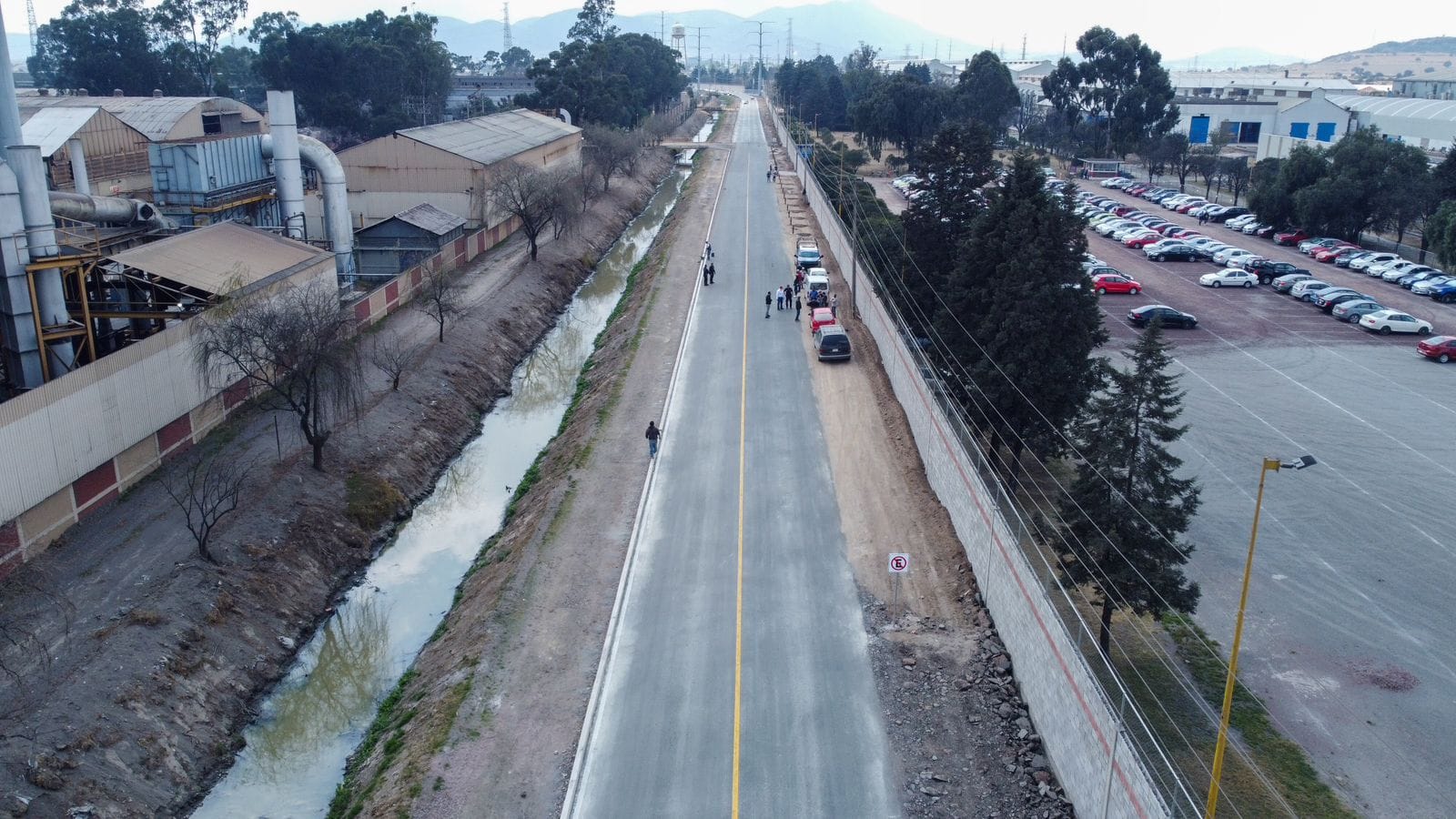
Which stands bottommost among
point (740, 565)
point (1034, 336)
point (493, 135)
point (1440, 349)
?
point (740, 565)

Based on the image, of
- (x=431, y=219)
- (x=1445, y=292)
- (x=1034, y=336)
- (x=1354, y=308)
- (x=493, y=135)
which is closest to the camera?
(x=1034, y=336)

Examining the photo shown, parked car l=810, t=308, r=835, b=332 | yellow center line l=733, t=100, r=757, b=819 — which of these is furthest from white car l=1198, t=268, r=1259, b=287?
yellow center line l=733, t=100, r=757, b=819

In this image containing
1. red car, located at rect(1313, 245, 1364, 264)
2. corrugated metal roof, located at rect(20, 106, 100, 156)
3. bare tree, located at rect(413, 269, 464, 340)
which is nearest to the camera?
bare tree, located at rect(413, 269, 464, 340)

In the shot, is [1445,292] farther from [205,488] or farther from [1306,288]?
[205,488]

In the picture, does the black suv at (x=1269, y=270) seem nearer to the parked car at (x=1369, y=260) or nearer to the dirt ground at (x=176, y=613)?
the parked car at (x=1369, y=260)

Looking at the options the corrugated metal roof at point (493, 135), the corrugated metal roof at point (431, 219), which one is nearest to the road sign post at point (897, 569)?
the corrugated metal roof at point (431, 219)

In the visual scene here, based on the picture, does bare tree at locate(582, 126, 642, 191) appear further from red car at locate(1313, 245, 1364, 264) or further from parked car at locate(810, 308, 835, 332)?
red car at locate(1313, 245, 1364, 264)

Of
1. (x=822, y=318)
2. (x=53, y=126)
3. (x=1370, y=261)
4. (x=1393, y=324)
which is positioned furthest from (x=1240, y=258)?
(x=53, y=126)
